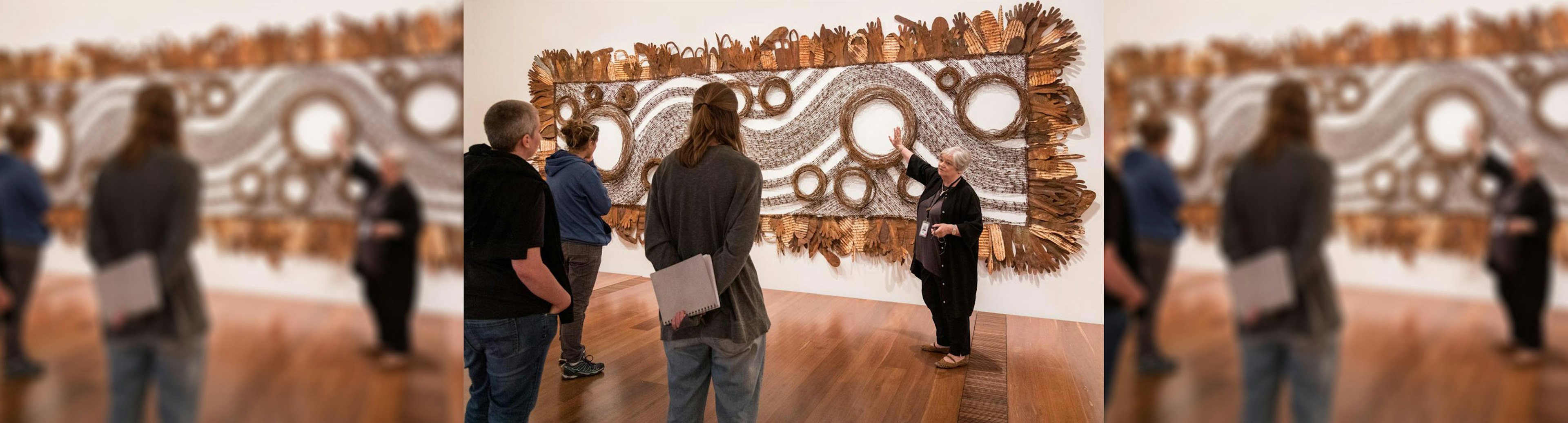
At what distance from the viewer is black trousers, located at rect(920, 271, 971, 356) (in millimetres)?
3342

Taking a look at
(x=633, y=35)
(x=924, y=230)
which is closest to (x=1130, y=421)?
(x=924, y=230)

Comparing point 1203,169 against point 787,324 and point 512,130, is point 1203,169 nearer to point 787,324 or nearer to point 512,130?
point 512,130

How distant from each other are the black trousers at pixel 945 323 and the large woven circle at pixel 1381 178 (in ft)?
9.92

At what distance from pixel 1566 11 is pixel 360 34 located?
72 centimetres

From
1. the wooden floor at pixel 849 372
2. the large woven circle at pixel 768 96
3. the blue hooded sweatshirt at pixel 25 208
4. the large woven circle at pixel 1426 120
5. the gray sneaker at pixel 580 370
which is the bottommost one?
the wooden floor at pixel 849 372

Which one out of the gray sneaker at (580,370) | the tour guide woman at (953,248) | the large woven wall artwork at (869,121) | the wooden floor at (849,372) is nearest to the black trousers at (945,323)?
the tour guide woman at (953,248)

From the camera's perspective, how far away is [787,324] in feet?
14.2

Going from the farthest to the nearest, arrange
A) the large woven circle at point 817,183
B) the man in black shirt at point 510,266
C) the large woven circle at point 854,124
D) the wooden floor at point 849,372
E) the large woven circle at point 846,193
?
1. the large woven circle at point 817,183
2. the large woven circle at point 846,193
3. the large woven circle at point 854,124
4. the wooden floor at point 849,372
5. the man in black shirt at point 510,266

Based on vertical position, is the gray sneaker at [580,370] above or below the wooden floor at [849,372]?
above

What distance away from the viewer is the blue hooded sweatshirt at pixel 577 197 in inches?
116

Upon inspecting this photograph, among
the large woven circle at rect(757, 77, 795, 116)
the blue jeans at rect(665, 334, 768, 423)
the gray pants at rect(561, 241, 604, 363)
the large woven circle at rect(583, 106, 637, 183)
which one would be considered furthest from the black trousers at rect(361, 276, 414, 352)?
the large woven circle at rect(583, 106, 637, 183)

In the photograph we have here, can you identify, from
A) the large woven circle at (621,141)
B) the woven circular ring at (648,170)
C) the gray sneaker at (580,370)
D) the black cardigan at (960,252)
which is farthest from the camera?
the large woven circle at (621,141)

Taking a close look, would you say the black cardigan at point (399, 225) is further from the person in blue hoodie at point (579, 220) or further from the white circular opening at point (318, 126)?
the person in blue hoodie at point (579, 220)

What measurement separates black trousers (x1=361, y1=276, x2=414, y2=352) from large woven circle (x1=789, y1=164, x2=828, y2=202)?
4.64m
